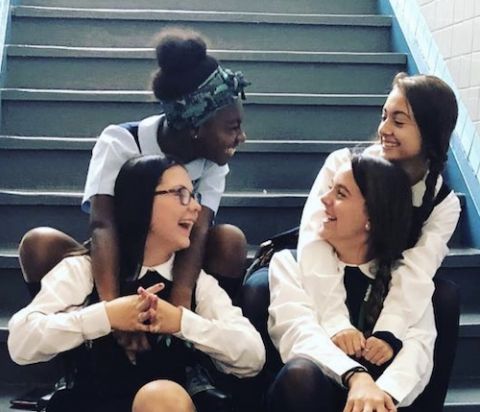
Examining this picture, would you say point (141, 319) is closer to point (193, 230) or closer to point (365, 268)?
point (193, 230)

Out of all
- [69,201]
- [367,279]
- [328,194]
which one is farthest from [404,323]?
[69,201]

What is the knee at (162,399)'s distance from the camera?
5.23ft

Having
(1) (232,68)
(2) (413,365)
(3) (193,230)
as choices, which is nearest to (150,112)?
(1) (232,68)

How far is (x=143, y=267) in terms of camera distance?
75.1 inches

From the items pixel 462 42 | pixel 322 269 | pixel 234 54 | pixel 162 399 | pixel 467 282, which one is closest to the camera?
pixel 162 399

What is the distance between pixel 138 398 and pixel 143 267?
36 cm

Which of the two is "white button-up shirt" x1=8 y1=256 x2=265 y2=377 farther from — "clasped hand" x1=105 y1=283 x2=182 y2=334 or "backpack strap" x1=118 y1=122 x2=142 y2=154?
"backpack strap" x1=118 y1=122 x2=142 y2=154

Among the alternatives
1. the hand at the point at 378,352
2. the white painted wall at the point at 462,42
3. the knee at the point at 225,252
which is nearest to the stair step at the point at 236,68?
the white painted wall at the point at 462,42

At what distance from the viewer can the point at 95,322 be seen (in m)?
1.73

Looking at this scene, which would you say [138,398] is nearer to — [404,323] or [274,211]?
[404,323]

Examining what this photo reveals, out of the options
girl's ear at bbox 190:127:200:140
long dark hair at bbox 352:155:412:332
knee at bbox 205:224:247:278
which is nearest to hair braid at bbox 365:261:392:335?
long dark hair at bbox 352:155:412:332

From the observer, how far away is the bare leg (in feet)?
6.31

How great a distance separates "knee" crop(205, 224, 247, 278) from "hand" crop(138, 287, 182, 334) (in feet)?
0.90

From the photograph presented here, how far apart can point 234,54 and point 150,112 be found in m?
0.43
